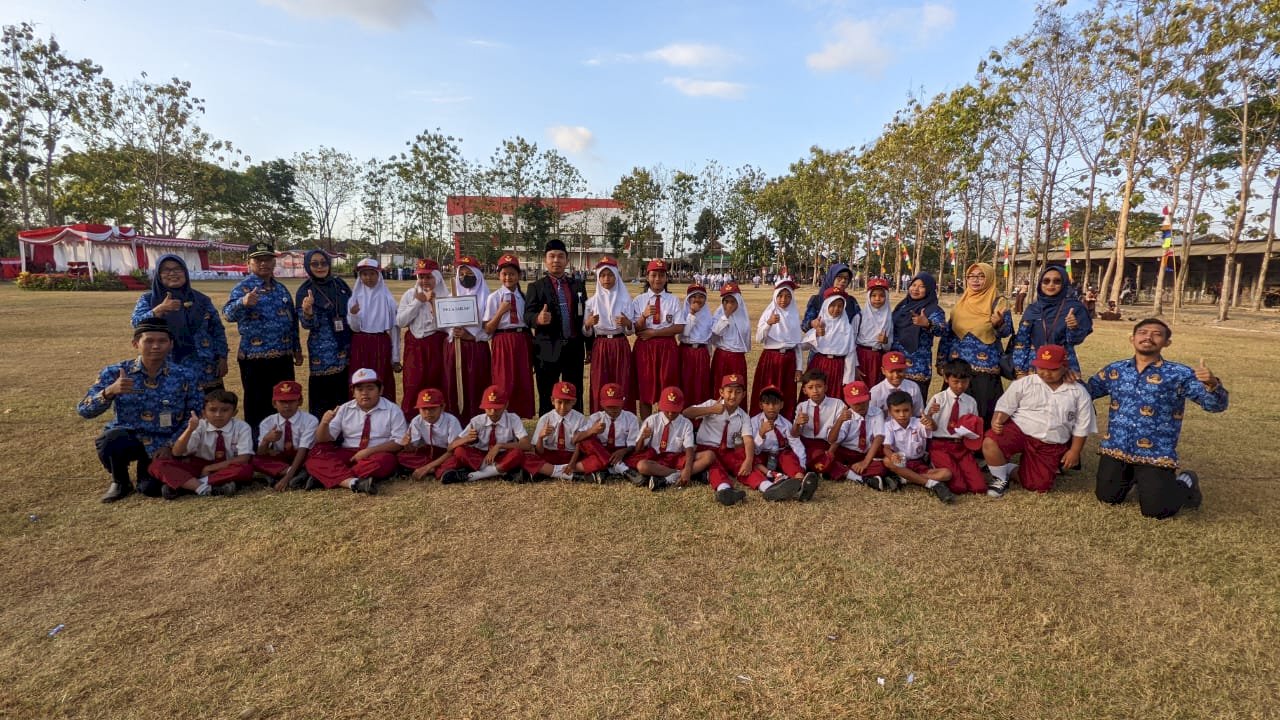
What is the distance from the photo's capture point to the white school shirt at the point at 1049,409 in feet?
15.6

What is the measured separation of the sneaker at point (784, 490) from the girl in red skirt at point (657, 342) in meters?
1.55

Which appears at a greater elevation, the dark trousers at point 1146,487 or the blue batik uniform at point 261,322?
the blue batik uniform at point 261,322

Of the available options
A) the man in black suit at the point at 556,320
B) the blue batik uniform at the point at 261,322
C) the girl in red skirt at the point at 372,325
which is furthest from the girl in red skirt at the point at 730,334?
the blue batik uniform at the point at 261,322

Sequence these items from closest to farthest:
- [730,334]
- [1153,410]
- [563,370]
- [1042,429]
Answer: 1. [1153,410]
2. [1042,429]
3. [730,334]
4. [563,370]

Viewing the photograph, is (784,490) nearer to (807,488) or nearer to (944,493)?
(807,488)

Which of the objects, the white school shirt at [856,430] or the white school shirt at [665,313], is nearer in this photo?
the white school shirt at [856,430]

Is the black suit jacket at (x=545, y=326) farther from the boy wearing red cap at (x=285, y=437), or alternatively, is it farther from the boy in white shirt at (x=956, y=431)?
the boy in white shirt at (x=956, y=431)

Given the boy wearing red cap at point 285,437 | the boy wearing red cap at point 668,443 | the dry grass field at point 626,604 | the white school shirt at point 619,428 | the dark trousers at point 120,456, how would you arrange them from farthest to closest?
the white school shirt at point 619,428 < the boy wearing red cap at point 668,443 < the boy wearing red cap at point 285,437 < the dark trousers at point 120,456 < the dry grass field at point 626,604

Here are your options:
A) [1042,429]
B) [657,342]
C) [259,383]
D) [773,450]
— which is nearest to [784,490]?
[773,450]

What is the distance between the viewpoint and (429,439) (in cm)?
504

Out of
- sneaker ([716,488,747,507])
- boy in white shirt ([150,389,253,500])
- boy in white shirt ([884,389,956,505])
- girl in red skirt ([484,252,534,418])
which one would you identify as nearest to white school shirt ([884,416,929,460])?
boy in white shirt ([884,389,956,505])

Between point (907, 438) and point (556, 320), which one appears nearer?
point (907, 438)

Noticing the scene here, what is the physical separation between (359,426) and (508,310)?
1627 mm

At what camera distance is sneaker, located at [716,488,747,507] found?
171 inches
